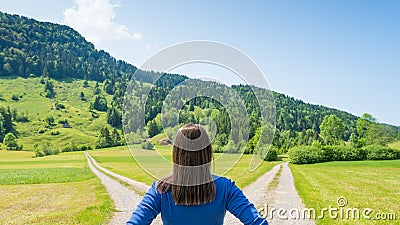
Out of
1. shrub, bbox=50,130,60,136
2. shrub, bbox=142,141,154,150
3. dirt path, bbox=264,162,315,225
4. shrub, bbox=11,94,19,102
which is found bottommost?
shrub, bbox=50,130,60,136

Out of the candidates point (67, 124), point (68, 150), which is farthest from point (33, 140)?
point (68, 150)

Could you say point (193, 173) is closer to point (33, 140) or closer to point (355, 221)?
point (355, 221)

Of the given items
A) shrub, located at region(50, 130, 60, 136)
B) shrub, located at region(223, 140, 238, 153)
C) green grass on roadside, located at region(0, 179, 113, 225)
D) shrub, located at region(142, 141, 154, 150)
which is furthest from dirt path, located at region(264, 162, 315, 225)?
shrub, located at region(50, 130, 60, 136)

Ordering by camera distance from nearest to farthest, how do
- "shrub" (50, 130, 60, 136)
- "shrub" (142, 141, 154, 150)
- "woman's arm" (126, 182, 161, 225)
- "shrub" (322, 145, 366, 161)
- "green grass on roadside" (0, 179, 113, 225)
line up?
"woman's arm" (126, 182, 161, 225) → "shrub" (142, 141, 154, 150) → "green grass on roadside" (0, 179, 113, 225) → "shrub" (322, 145, 366, 161) → "shrub" (50, 130, 60, 136)

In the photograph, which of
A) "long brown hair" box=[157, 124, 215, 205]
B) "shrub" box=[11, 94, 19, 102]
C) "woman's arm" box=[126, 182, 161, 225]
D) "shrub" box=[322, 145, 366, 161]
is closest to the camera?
"woman's arm" box=[126, 182, 161, 225]

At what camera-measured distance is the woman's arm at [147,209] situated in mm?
2240

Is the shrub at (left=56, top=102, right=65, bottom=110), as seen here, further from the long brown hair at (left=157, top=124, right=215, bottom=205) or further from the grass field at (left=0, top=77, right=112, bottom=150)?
the long brown hair at (left=157, top=124, right=215, bottom=205)

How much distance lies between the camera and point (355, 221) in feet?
43.0

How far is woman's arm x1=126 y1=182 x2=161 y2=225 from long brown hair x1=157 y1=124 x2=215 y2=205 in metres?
0.06

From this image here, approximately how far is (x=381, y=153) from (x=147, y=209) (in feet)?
246

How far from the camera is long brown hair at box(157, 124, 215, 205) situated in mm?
2355

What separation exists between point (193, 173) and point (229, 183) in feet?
0.84

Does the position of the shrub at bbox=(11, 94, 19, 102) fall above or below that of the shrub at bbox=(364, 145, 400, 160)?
above

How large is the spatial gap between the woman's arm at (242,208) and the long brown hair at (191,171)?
0.13 m
